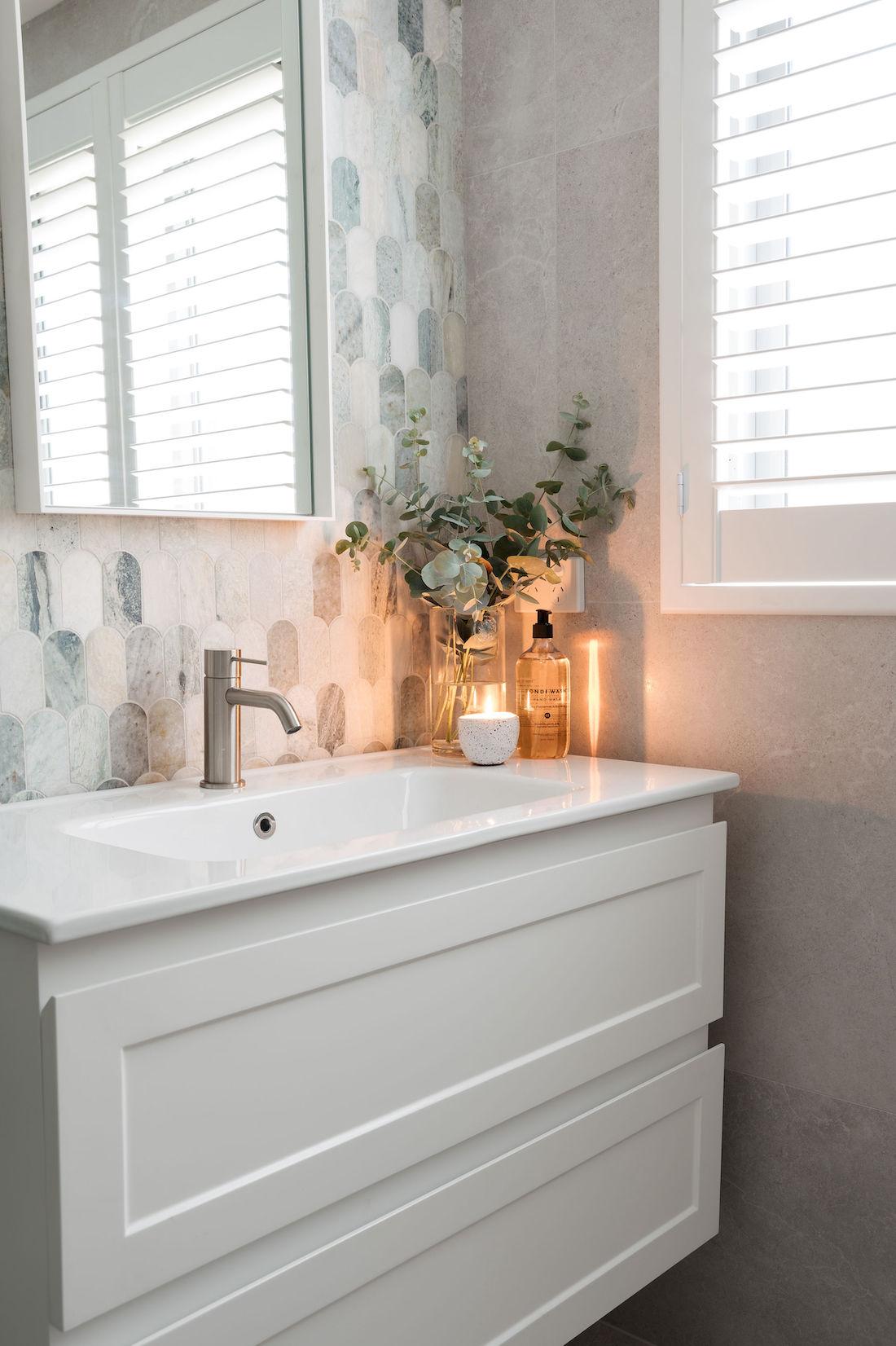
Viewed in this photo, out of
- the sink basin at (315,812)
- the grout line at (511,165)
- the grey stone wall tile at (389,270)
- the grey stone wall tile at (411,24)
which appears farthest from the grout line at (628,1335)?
the grey stone wall tile at (411,24)

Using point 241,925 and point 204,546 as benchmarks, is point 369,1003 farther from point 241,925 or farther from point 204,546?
point 204,546

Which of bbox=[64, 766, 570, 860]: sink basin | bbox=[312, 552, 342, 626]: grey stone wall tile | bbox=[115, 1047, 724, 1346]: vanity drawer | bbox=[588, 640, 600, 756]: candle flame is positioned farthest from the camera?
bbox=[588, 640, 600, 756]: candle flame

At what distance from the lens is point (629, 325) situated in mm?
1520

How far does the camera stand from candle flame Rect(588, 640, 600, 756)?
5.21ft

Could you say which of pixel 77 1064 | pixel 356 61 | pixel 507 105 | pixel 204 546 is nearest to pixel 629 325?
pixel 507 105

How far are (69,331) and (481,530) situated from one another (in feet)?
2.15

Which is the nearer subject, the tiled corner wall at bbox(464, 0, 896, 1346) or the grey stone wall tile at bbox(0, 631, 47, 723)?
the grey stone wall tile at bbox(0, 631, 47, 723)

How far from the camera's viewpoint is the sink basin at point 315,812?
44.8 inches

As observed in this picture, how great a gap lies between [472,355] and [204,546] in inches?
23.1

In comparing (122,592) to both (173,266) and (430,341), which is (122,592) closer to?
(173,266)

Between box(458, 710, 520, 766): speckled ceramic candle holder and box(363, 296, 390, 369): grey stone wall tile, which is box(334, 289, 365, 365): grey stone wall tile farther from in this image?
box(458, 710, 520, 766): speckled ceramic candle holder

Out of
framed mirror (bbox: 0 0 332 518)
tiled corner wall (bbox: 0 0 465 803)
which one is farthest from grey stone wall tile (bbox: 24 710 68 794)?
framed mirror (bbox: 0 0 332 518)

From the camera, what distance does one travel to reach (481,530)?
5.39 feet

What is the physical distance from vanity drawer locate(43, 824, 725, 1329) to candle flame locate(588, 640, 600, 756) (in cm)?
34
